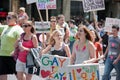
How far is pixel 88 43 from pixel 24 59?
1492mm

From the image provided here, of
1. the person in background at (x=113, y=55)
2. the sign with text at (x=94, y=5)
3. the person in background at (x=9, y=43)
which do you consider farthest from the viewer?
the sign with text at (x=94, y=5)

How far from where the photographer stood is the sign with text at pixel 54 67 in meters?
7.62

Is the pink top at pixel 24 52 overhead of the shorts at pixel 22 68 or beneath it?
overhead

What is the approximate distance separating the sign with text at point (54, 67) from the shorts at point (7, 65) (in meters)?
0.67

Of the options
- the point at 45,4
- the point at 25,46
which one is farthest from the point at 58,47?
the point at 45,4

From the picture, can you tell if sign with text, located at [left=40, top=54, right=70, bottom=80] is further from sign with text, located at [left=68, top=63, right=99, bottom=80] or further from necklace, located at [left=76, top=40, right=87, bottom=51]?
sign with text, located at [left=68, top=63, right=99, bottom=80]

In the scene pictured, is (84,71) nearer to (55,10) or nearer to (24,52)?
(24,52)

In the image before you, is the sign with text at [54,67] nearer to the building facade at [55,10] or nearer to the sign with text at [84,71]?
the sign with text at [84,71]

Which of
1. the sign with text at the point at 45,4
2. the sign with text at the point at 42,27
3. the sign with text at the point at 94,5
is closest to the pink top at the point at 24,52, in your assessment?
the sign with text at the point at 42,27

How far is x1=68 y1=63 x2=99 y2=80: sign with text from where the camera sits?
641cm

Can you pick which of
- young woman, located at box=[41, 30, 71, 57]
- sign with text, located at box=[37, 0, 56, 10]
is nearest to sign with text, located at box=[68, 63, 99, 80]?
young woman, located at box=[41, 30, 71, 57]

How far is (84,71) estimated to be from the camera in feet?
21.1

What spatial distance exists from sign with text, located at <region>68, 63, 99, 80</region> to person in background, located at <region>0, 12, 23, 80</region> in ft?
7.20

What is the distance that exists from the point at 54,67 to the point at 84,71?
1570 mm
